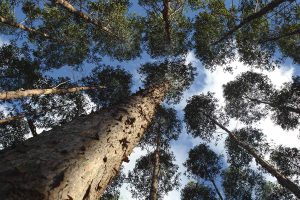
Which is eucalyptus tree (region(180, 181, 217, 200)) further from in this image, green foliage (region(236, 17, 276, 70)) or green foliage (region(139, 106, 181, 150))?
green foliage (region(236, 17, 276, 70))

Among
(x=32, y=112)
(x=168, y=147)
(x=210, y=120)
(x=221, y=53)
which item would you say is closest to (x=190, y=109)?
(x=210, y=120)

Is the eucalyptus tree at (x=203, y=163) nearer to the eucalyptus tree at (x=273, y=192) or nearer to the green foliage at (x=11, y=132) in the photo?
the eucalyptus tree at (x=273, y=192)

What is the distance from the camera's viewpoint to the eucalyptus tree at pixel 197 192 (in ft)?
64.6

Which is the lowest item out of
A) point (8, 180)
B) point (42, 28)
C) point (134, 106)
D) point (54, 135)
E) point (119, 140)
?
point (8, 180)

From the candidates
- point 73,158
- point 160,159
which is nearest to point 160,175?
point 160,159

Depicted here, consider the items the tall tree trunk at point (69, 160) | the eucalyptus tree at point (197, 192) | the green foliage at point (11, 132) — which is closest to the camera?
the tall tree trunk at point (69, 160)

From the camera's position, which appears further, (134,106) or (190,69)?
(190,69)

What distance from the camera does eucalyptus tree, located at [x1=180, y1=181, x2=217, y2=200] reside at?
1970cm

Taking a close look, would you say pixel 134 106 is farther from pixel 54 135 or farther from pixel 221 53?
pixel 221 53

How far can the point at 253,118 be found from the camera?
2114 centimetres

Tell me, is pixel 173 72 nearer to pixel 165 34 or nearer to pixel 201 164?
pixel 165 34

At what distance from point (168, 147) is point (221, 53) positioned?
639 cm

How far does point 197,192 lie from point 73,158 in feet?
59.6

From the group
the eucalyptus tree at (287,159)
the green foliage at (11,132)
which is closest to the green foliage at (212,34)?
the eucalyptus tree at (287,159)
